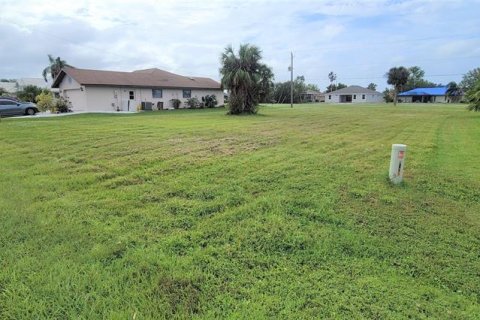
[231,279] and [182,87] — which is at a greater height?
[182,87]

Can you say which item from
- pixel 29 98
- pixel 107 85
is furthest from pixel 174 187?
pixel 29 98

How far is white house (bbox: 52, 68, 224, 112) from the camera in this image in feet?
91.1

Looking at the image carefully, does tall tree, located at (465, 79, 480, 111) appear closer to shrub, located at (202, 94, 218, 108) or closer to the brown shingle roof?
shrub, located at (202, 94, 218, 108)

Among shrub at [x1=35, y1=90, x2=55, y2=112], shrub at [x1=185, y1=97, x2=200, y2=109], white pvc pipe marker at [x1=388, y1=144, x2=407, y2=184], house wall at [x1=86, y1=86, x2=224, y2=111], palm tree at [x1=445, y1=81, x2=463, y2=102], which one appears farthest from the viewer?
palm tree at [x1=445, y1=81, x2=463, y2=102]

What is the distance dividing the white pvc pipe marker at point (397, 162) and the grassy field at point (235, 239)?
19 cm

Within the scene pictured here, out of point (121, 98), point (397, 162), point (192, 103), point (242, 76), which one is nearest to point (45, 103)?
point (121, 98)

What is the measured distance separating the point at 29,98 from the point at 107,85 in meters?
15.4

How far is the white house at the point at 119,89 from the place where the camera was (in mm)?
27766

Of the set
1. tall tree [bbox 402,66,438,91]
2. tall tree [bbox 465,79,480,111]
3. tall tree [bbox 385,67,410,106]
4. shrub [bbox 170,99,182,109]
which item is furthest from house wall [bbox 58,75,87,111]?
tall tree [bbox 402,66,438,91]

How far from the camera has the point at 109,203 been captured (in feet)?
14.8

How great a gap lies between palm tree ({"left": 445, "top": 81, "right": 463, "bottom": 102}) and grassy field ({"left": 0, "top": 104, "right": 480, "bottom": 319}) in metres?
73.8

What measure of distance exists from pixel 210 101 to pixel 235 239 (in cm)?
3340

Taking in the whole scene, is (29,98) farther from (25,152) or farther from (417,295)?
(417,295)

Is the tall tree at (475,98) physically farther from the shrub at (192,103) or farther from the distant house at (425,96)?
the distant house at (425,96)
